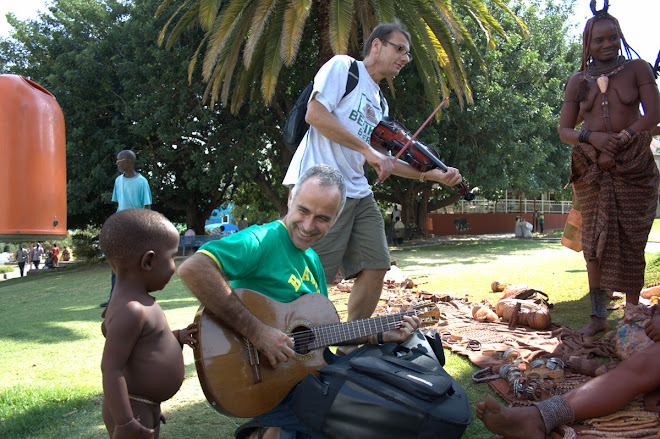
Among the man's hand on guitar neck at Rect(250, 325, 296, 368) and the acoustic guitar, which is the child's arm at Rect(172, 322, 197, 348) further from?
the man's hand on guitar neck at Rect(250, 325, 296, 368)

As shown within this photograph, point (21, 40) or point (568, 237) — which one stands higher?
point (21, 40)

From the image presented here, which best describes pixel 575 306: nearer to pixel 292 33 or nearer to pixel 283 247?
pixel 283 247

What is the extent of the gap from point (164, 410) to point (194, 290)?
4.01 feet

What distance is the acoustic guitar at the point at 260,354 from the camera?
2.18 meters

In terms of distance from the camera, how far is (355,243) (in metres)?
3.41

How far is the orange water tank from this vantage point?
3014 millimetres

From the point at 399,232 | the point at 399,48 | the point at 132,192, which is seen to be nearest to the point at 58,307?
the point at 132,192

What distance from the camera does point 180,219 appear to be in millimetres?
26531

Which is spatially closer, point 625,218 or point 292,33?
point 625,218

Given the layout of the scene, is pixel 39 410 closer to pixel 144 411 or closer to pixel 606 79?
pixel 144 411

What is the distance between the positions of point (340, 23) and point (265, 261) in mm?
8269

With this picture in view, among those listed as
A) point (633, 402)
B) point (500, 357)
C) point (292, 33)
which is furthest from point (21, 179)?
point (292, 33)

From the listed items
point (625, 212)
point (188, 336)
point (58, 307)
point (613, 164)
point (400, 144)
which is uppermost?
point (400, 144)

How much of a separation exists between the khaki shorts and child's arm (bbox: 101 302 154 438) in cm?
150
